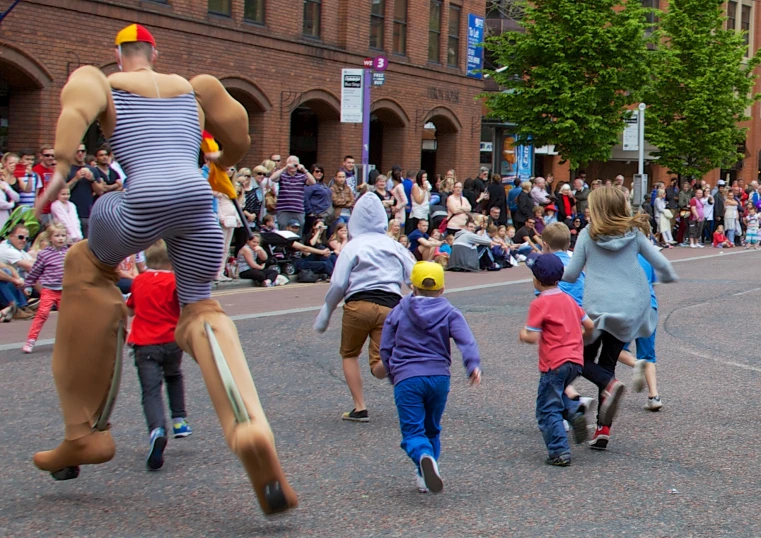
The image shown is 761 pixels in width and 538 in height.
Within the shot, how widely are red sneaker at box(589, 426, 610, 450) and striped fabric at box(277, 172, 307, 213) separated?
1214 cm

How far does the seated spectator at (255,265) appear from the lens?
16.4 metres

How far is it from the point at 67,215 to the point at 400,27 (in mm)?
17280

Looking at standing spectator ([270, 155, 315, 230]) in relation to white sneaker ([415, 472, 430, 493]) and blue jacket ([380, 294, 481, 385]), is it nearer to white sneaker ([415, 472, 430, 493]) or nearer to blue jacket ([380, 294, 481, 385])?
blue jacket ([380, 294, 481, 385])

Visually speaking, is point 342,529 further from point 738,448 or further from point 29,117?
point 29,117

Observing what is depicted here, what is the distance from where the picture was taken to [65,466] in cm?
520

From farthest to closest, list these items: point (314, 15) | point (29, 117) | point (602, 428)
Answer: point (314, 15)
point (29, 117)
point (602, 428)

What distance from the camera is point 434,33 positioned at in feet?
101

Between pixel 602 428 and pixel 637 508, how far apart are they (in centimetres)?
124

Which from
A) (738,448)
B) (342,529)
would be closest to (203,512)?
(342,529)

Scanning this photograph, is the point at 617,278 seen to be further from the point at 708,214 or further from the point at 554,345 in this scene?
the point at 708,214

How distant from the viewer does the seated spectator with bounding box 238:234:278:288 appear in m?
16.4

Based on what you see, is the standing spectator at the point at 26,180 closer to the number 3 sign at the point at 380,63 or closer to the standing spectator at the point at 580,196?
the number 3 sign at the point at 380,63

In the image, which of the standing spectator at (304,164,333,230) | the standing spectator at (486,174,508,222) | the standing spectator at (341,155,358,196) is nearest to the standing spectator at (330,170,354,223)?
the standing spectator at (304,164,333,230)

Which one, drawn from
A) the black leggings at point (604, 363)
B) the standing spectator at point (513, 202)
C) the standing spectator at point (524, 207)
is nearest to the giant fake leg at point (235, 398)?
the black leggings at point (604, 363)
